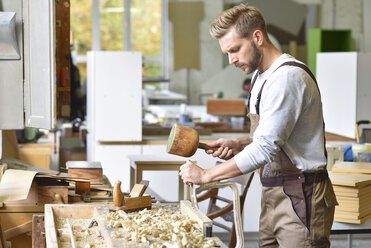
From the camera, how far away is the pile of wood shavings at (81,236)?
7.72 feet

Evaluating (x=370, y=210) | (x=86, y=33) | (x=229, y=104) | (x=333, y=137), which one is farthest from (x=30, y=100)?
(x=86, y=33)

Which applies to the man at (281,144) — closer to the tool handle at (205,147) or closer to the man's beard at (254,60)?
the man's beard at (254,60)

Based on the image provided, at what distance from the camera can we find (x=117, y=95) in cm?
544

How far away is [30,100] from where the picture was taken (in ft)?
10.9

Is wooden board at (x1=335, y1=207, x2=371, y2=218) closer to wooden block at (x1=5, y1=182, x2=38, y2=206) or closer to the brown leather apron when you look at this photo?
the brown leather apron

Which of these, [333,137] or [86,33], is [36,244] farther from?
[86,33]

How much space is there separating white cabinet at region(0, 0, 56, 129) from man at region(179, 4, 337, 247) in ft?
3.34

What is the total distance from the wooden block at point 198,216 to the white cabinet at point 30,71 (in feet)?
3.15

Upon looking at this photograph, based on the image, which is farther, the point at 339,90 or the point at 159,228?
the point at 339,90

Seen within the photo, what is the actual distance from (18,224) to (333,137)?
3.69m

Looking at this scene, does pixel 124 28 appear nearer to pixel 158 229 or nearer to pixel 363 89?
pixel 363 89

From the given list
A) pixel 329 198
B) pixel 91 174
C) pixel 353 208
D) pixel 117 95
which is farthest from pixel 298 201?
pixel 117 95

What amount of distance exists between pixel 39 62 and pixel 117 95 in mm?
2233

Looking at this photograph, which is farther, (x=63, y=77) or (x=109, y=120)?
(x=109, y=120)
